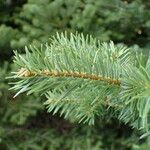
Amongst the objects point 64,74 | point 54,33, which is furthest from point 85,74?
point 54,33

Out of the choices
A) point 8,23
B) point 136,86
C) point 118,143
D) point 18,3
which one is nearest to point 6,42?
point 8,23

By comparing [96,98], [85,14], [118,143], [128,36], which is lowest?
[118,143]

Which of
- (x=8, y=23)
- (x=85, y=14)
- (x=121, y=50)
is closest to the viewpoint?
(x=121, y=50)

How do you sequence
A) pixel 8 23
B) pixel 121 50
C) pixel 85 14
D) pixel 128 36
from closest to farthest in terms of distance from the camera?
pixel 121 50 < pixel 85 14 < pixel 128 36 < pixel 8 23

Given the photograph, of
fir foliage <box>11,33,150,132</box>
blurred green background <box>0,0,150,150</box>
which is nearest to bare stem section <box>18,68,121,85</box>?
fir foliage <box>11,33,150,132</box>

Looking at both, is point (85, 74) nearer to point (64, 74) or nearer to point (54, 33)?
point (64, 74)

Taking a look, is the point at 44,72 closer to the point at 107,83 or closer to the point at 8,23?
the point at 107,83

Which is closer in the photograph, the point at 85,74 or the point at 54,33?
the point at 85,74

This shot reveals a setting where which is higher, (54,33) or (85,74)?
(85,74)

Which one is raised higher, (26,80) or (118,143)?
(26,80)
